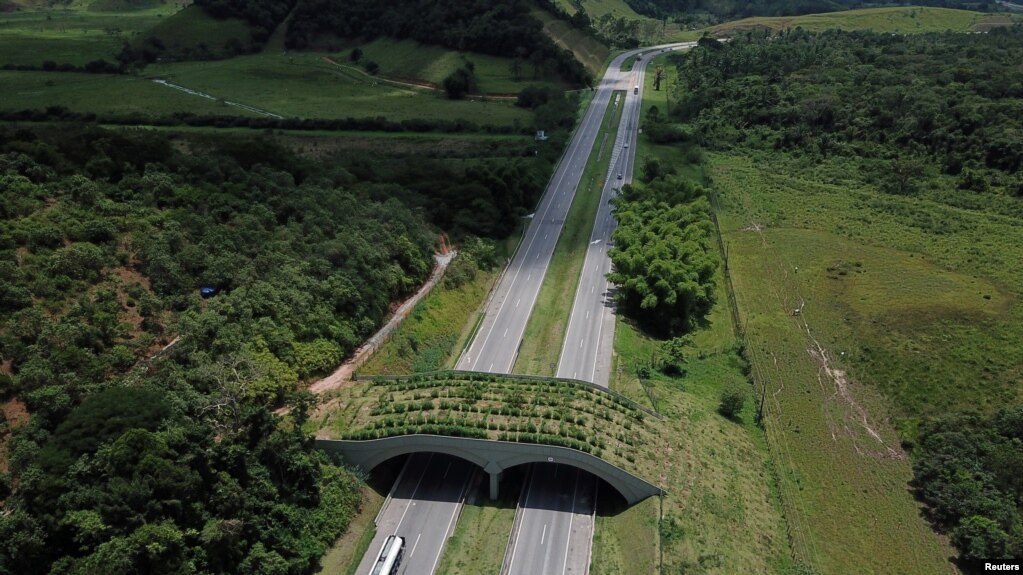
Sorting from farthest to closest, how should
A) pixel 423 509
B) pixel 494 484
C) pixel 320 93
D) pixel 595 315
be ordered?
pixel 320 93
pixel 595 315
pixel 494 484
pixel 423 509

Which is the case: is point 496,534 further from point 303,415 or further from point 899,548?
point 899,548

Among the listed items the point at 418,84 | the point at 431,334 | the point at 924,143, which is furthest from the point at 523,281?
the point at 418,84

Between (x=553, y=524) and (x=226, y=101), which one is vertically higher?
(x=226, y=101)

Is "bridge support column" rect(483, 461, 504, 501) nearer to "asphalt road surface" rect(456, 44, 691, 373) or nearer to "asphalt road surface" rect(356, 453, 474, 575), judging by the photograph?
"asphalt road surface" rect(356, 453, 474, 575)

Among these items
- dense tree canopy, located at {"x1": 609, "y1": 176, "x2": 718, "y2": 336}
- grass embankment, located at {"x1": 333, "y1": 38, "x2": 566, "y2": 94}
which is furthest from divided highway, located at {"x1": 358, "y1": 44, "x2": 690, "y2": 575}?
grass embankment, located at {"x1": 333, "y1": 38, "x2": 566, "y2": 94}

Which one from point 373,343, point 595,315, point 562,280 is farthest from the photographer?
point 562,280

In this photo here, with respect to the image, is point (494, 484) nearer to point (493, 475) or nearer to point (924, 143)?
point (493, 475)

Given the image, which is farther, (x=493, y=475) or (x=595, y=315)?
(x=595, y=315)
